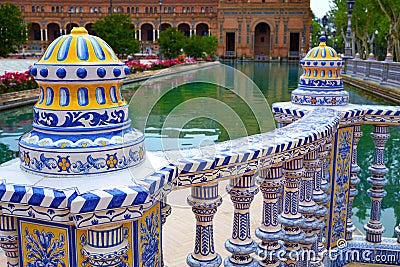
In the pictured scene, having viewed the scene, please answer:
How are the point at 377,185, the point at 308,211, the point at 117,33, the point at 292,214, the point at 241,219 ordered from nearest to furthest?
1. the point at 241,219
2. the point at 292,214
3. the point at 308,211
4. the point at 377,185
5. the point at 117,33

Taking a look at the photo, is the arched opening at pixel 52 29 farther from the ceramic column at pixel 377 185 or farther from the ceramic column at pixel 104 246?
the ceramic column at pixel 104 246

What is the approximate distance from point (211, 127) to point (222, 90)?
9.37 m

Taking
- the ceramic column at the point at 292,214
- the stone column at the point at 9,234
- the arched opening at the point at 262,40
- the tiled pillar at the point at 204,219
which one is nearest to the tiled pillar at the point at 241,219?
the tiled pillar at the point at 204,219

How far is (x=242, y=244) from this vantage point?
2250 mm

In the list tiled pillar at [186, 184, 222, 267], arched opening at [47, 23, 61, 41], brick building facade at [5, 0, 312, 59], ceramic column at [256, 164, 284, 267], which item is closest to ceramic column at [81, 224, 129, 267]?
tiled pillar at [186, 184, 222, 267]

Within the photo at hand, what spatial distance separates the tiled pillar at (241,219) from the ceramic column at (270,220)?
20 centimetres

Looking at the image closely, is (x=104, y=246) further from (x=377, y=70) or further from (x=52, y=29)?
(x=52, y=29)

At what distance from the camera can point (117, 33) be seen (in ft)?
102

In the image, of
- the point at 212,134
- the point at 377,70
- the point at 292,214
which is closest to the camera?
the point at 292,214

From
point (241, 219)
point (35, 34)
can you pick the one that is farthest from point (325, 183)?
point (35, 34)

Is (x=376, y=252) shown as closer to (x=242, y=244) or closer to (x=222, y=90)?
(x=242, y=244)

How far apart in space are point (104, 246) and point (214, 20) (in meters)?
65.5

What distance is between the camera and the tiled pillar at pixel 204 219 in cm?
203

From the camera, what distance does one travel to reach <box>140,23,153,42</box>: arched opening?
2699 inches
